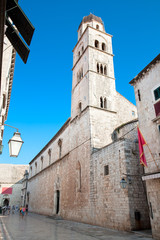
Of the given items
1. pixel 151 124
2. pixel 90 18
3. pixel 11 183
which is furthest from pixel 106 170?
pixel 11 183

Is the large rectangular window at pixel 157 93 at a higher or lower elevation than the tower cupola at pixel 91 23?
lower

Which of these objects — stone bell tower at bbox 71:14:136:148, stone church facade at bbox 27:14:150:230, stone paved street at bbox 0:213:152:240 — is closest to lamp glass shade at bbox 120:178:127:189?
stone church facade at bbox 27:14:150:230

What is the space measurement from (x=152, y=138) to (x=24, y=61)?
24.4ft

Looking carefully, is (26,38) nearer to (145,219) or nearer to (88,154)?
(145,219)

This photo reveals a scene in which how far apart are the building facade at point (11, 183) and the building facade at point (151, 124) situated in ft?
135

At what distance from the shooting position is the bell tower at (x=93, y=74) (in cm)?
1819

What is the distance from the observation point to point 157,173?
7977 mm

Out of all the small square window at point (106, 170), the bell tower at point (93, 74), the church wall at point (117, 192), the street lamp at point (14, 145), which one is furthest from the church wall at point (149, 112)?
the bell tower at point (93, 74)

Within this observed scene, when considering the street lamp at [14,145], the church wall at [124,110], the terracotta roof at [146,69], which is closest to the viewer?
the street lamp at [14,145]

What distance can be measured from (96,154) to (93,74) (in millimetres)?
8866

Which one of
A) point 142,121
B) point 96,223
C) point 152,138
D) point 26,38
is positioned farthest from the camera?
point 96,223

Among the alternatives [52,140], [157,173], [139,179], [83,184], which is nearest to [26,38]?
[157,173]

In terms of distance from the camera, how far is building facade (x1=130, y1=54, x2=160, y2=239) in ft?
27.3

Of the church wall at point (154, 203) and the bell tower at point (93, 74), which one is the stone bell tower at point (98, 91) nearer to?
the bell tower at point (93, 74)
